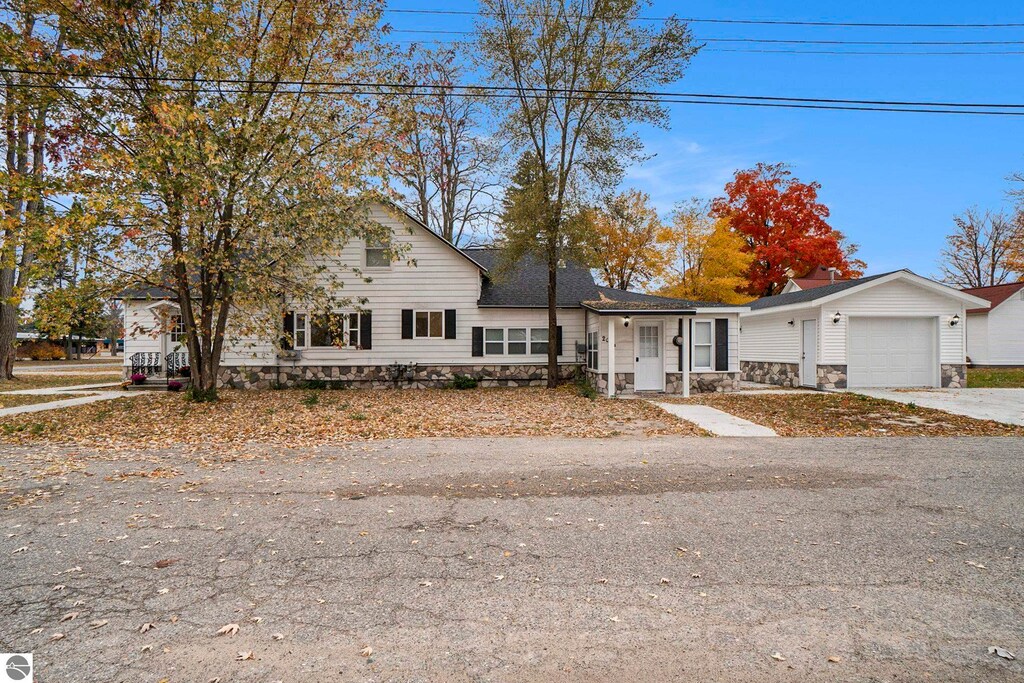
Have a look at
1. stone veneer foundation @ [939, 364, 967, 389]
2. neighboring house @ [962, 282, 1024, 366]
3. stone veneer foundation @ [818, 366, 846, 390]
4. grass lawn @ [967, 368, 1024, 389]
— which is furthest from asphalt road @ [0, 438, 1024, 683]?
neighboring house @ [962, 282, 1024, 366]

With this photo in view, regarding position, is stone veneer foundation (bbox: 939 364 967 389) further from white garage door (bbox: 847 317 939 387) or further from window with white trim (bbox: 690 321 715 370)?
window with white trim (bbox: 690 321 715 370)

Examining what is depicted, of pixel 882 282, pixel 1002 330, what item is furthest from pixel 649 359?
pixel 1002 330

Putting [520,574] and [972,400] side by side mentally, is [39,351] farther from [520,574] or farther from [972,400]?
[972,400]

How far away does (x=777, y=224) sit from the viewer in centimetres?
3338

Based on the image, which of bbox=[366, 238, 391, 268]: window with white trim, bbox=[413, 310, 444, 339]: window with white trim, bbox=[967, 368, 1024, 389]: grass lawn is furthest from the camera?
bbox=[413, 310, 444, 339]: window with white trim

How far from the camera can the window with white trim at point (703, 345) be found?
652 inches

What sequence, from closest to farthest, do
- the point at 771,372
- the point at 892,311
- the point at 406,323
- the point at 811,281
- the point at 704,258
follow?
the point at 892,311 → the point at 406,323 → the point at 771,372 → the point at 704,258 → the point at 811,281

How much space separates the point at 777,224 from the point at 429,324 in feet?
84.1

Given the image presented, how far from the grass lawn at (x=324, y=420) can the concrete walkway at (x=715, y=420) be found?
1.35 ft

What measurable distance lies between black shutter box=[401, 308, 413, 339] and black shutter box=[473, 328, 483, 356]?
2126mm

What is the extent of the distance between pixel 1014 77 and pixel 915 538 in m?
12.5

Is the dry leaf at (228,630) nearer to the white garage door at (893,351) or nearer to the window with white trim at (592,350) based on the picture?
the window with white trim at (592,350)

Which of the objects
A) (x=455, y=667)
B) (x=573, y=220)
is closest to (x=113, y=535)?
(x=455, y=667)

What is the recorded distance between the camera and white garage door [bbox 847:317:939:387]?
1677 centimetres
